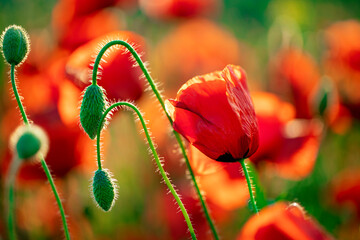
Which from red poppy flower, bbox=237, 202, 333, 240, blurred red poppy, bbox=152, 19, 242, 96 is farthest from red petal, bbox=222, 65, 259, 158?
blurred red poppy, bbox=152, 19, 242, 96

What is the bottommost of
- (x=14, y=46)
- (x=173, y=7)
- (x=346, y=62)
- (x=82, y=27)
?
(x=346, y=62)

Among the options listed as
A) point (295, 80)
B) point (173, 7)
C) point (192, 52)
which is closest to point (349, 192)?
point (295, 80)

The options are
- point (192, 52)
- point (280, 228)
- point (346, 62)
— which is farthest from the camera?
point (192, 52)

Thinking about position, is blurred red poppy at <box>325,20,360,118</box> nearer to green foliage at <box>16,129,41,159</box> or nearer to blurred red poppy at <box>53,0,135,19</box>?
blurred red poppy at <box>53,0,135,19</box>

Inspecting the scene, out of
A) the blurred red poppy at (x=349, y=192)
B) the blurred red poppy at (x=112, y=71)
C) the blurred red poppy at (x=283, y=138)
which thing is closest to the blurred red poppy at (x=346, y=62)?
the blurred red poppy at (x=283, y=138)

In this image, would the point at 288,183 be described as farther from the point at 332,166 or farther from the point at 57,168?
the point at 57,168

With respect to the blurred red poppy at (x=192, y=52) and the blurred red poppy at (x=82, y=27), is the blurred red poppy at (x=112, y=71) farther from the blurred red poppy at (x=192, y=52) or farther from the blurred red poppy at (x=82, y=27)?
the blurred red poppy at (x=192, y=52)

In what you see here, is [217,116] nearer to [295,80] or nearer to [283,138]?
[283,138]
